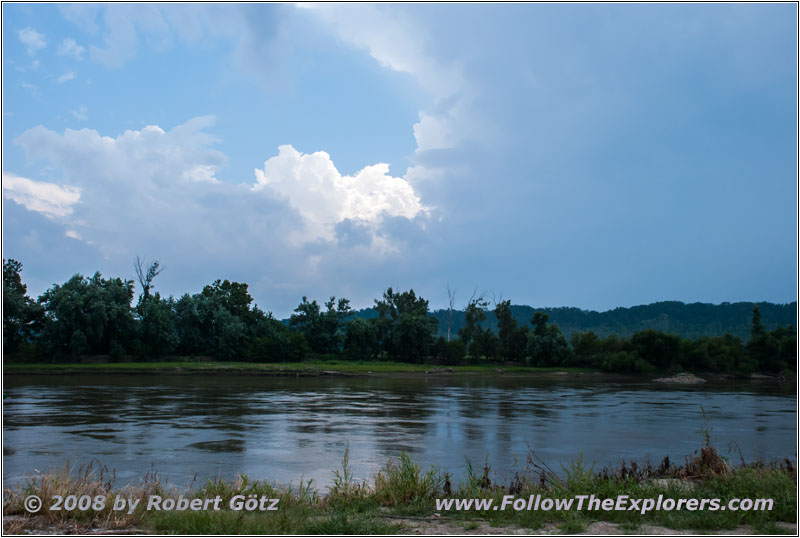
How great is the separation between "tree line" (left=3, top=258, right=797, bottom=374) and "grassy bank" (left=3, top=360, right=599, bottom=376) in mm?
5322

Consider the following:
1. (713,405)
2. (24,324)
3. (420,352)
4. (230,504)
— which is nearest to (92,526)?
(230,504)

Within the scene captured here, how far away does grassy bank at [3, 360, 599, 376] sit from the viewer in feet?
238

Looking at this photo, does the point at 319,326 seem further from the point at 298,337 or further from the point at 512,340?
the point at 512,340

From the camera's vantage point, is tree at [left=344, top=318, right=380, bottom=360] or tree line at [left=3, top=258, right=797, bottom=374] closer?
tree line at [left=3, top=258, right=797, bottom=374]

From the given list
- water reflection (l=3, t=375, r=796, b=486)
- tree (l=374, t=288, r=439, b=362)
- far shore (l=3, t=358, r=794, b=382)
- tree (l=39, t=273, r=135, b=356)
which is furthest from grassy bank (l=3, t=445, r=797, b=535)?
tree (l=374, t=288, r=439, b=362)

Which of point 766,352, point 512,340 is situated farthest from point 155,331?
point 766,352

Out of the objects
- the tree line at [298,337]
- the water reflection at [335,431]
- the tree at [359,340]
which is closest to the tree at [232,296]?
the tree line at [298,337]

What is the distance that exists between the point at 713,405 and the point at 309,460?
3435 centimetres

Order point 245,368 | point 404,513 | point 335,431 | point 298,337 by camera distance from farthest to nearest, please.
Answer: point 298,337 → point 245,368 → point 335,431 → point 404,513

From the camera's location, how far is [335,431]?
25844mm

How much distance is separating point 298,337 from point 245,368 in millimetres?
15482

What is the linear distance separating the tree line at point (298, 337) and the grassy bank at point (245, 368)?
17.5ft

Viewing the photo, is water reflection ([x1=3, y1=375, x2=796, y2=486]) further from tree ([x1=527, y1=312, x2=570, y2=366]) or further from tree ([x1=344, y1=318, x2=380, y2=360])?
tree ([x1=527, y1=312, x2=570, y2=366])

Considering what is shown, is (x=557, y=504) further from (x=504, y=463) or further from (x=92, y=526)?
(x=504, y=463)
